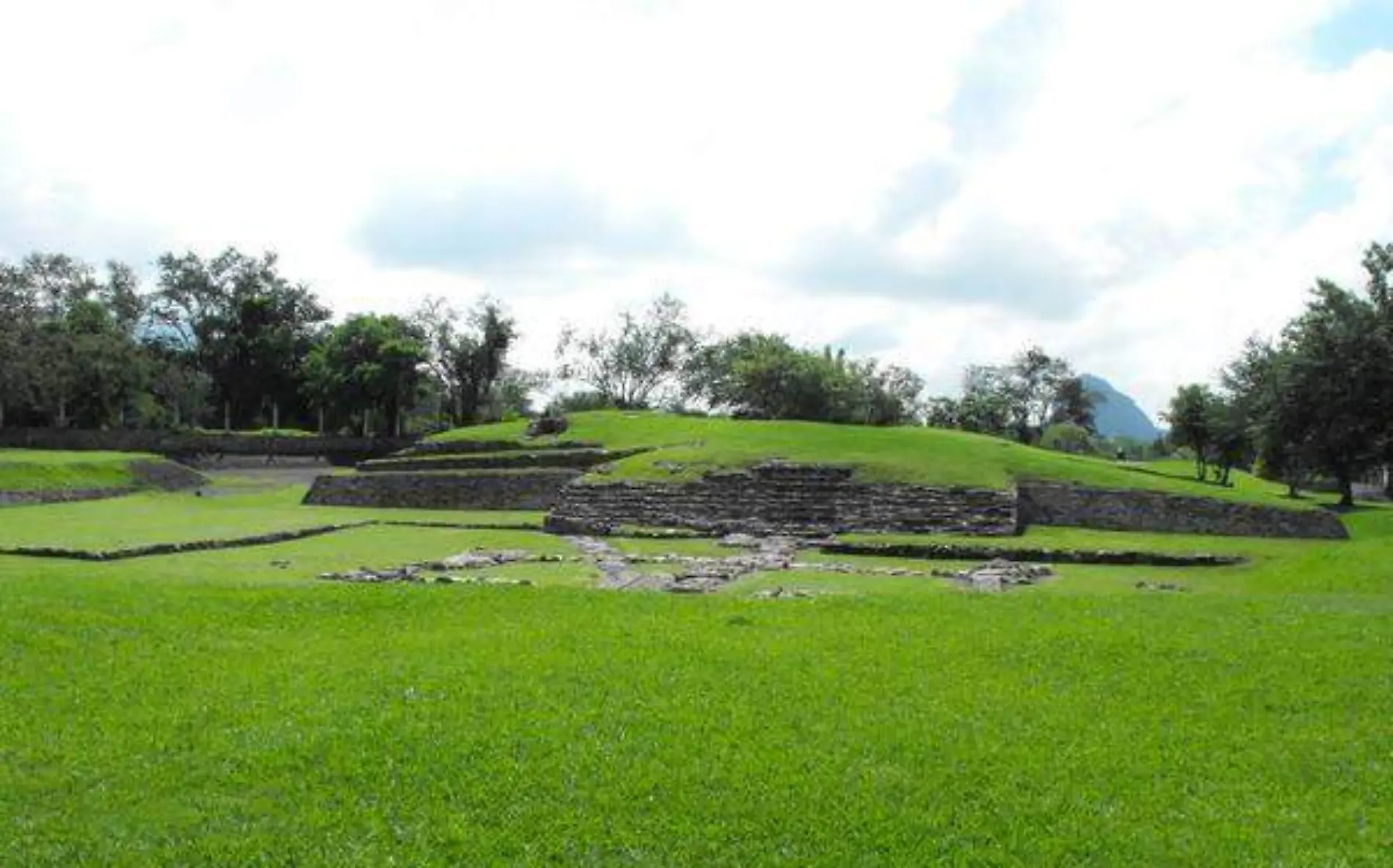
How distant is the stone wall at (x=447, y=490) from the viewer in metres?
33.1

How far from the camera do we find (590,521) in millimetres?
27094

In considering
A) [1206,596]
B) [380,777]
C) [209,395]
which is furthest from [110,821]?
[209,395]

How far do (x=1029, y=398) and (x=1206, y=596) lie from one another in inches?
2722

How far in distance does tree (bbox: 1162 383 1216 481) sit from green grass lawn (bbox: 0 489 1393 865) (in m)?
36.8

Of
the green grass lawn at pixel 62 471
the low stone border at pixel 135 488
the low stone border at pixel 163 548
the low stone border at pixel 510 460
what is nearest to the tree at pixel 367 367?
the low stone border at pixel 135 488

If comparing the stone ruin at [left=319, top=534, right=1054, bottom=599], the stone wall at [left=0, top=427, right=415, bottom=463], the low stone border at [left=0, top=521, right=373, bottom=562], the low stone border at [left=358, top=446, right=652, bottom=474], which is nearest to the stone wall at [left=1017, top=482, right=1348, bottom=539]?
the stone ruin at [left=319, top=534, right=1054, bottom=599]

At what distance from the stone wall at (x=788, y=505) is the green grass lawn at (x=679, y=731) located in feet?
43.7

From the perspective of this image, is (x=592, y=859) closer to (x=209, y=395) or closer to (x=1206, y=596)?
Answer: (x=1206, y=596)

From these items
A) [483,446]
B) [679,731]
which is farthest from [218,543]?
[483,446]

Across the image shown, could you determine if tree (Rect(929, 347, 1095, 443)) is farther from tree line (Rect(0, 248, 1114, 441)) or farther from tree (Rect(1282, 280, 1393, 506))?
tree (Rect(1282, 280, 1393, 506))

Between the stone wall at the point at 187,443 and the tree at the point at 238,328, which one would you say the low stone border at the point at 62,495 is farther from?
the tree at the point at 238,328

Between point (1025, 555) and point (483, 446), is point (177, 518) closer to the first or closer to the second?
point (483, 446)

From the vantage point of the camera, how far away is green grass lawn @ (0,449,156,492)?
3416 centimetres

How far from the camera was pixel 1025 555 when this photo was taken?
21.4 metres
